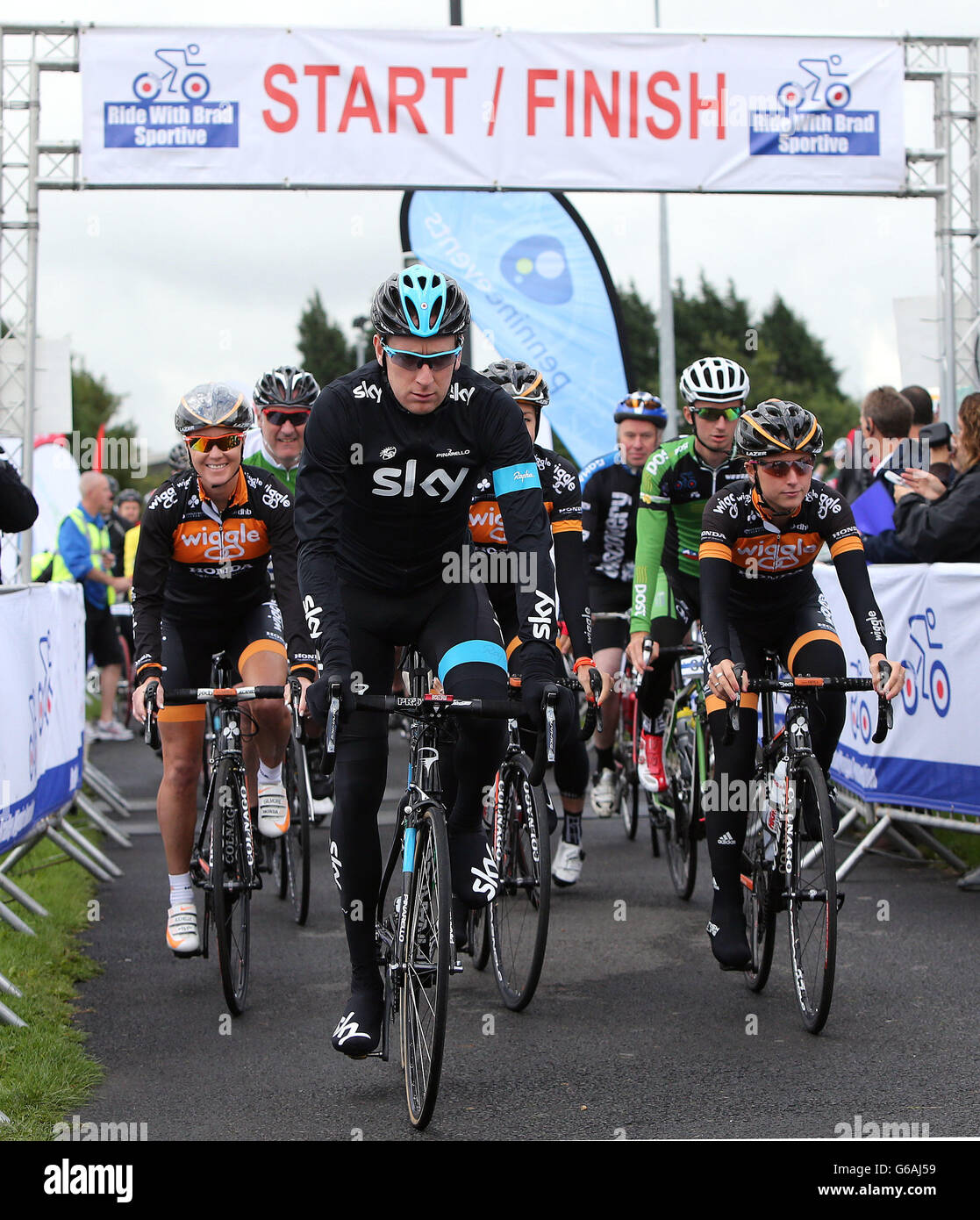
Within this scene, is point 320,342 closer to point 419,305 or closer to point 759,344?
point 759,344

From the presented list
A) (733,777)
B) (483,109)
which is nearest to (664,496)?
(733,777)

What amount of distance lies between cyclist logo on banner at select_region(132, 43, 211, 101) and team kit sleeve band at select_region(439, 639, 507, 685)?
24.7ft

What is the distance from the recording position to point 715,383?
7180 millimetres

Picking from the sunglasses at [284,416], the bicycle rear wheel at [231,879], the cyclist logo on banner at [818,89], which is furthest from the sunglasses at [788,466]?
the cyclist logo on banner at [818,89]

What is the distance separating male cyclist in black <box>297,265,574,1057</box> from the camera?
4488 millimetres

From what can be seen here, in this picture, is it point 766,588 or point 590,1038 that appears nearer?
point 590,1038

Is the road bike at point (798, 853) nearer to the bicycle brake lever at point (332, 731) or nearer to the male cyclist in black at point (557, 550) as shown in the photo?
the male cyclist in black at point (557, 550)

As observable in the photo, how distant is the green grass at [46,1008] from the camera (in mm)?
4547

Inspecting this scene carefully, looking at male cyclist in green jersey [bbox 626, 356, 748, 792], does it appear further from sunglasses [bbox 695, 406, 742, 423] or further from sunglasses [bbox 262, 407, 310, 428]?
sunglasses [bbox 262, 407, 310, 428]

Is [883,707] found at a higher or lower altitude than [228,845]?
higher

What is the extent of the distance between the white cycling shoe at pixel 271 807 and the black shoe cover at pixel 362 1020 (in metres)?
2.23

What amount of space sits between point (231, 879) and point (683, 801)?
8.96 feet
